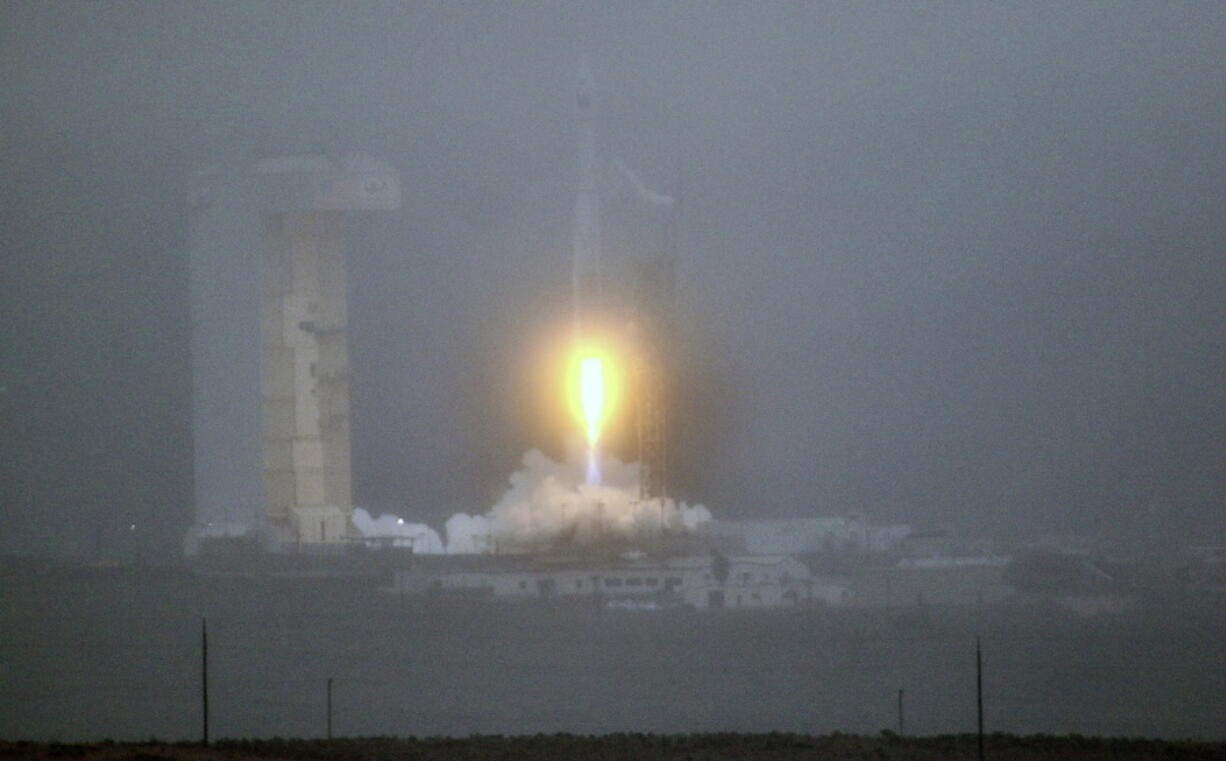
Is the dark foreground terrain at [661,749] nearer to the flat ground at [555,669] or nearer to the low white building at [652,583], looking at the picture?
the flat ground at [555,669]

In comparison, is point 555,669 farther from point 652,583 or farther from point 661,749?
point 661,749

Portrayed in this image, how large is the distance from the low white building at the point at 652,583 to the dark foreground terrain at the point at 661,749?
15113mm

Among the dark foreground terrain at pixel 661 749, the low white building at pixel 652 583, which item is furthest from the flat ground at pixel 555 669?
the dark foreground terrain at pixel 661 749

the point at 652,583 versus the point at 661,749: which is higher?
the point at 652,583

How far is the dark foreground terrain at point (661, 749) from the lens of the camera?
49.5 ft

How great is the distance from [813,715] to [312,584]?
830 centimetres

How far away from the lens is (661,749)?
15.7 metres

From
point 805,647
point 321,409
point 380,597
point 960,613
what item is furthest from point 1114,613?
→ point 321,409

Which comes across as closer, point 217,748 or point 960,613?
point 217,748

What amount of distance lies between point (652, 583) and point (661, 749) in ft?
55.5

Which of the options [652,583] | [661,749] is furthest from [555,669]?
[661,749]

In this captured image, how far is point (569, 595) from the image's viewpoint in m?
32.5

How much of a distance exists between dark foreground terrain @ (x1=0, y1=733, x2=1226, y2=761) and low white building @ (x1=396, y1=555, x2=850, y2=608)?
49.6 ft

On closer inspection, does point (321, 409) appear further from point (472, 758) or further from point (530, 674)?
point (472, 758)
